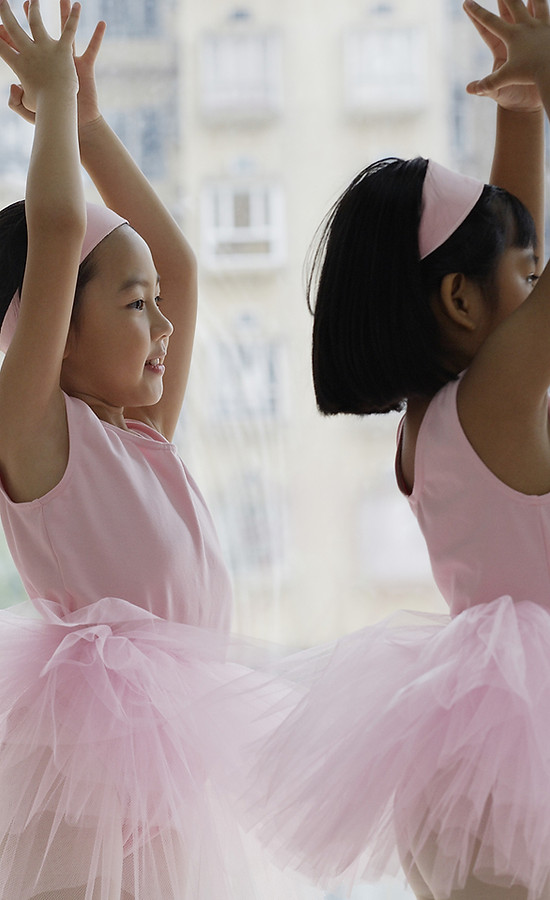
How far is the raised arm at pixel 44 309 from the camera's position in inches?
34.5

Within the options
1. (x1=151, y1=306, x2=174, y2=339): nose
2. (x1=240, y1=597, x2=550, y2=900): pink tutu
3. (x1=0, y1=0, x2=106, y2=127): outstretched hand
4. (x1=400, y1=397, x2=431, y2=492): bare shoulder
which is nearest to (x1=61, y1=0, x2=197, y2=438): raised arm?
(x1=0, y1=0, x2=106, y2=127): outstretched hand

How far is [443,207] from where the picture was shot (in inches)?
35.6

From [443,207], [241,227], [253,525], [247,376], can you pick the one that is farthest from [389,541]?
[443,207]

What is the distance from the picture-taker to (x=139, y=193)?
1.10 metres

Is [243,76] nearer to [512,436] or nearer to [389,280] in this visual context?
[389,280]

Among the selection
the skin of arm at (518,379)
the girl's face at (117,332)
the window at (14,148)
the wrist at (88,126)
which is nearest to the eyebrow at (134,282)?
the girl's face at (117,332)

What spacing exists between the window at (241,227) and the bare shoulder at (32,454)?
3.36 feet

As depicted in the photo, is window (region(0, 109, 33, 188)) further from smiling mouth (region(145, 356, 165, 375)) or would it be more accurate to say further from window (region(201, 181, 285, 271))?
smiling mouth (region(145, 356, 165, 375))

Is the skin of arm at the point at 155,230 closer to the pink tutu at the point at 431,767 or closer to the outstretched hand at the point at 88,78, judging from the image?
the outstretched hand at the point at 88,78

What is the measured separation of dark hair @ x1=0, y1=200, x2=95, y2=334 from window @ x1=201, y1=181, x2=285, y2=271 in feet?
3.02

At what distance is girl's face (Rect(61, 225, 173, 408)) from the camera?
0.97m

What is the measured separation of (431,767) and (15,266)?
58 centimetres

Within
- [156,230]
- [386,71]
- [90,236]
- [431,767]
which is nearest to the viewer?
[431,767]

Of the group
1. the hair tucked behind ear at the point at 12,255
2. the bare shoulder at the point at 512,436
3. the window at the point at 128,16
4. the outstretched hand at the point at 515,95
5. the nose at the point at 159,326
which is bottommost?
the bare shoulder at the point at 512,436
